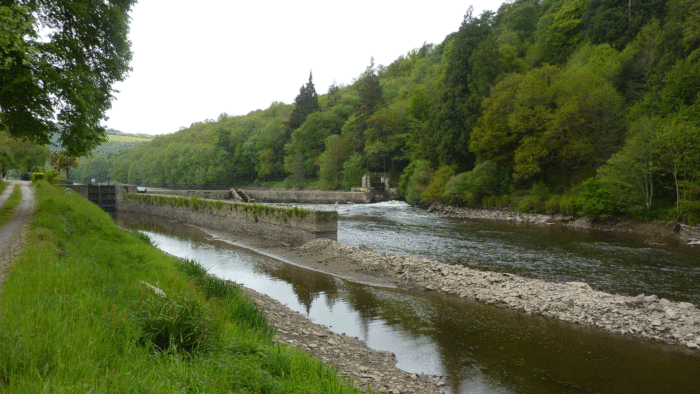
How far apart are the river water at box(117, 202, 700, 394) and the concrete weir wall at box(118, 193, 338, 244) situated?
2694mm

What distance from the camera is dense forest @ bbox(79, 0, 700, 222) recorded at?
85.9 feet

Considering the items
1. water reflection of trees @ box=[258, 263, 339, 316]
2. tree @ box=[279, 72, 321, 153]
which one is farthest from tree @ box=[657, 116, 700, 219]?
tree @ box=[279, 72, 321, 153]

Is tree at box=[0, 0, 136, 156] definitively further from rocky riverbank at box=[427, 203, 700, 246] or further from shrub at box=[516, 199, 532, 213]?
shrub at box=[516, 199, 532, 213]

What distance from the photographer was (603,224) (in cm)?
2838

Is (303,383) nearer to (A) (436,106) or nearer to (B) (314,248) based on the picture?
(B) (314,248)

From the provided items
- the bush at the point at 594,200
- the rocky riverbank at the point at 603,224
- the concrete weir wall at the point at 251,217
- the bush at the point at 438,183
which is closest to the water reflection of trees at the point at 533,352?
the concrete weir wall at the point at 251,217

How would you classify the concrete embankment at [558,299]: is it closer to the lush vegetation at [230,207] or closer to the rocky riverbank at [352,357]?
the rocky riverbank at [352,357]

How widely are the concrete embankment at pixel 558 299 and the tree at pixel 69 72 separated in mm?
13187

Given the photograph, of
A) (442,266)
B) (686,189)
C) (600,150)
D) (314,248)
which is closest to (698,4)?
(600,150)

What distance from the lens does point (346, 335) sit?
979cm

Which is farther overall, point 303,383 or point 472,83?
point 472,83

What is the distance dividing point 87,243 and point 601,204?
31.9 metres

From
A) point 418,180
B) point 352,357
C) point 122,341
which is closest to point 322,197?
point 418,180

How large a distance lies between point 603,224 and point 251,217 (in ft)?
88.6
